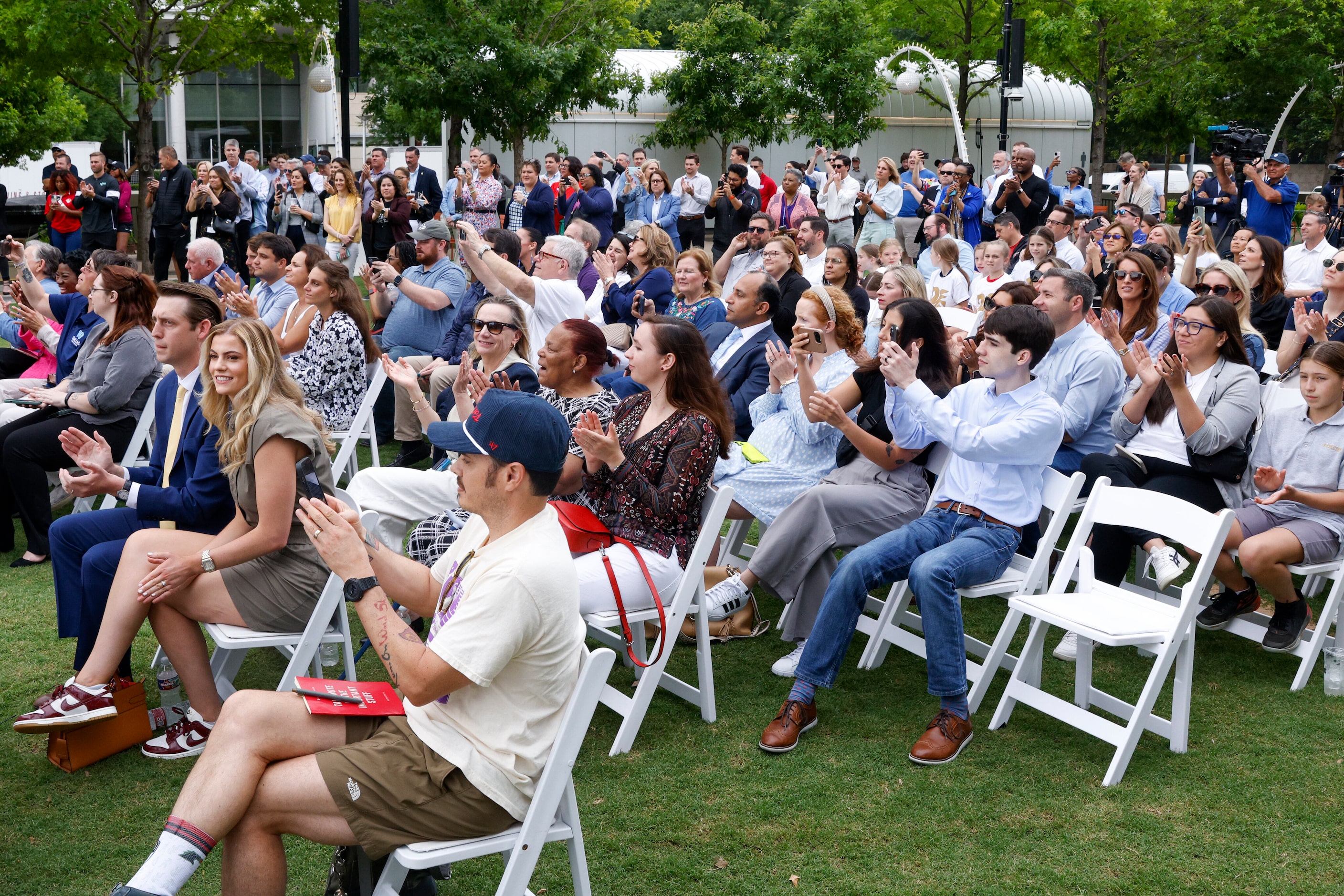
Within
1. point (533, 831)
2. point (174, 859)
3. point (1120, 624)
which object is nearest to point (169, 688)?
point (174, 859)

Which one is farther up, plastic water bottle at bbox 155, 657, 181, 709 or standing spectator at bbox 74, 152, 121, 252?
standing spectator at bbox 74, 152, 121, 252

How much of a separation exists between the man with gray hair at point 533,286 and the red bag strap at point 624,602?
2266 mm

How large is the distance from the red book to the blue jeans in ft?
5.99

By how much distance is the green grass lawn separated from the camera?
328 cm

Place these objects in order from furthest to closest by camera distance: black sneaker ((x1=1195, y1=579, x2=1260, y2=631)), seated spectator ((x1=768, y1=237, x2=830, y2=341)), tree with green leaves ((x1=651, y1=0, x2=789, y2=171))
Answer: tree with green leaves ((x1=651, y1=0, x2=789, y2=171))
seated spectator ((x1=768, y1=237, x2=830, y2=341))
black sneaker ((x1=1195, y1=579, x2=1260, y2=631))

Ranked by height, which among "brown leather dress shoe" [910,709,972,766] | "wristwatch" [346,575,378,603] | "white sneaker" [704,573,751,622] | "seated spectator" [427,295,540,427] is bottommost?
"brown leather dress shoe" [910,709,972,766]

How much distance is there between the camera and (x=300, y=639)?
372 cm

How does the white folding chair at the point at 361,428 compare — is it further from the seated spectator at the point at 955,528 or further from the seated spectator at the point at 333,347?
the seated spectator at the point at 955,528

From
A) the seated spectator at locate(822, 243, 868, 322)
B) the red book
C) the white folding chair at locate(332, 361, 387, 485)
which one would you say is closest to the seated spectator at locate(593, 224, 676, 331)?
the seated spectator at locate(822, 243, 868, 322)

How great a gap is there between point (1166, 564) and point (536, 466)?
124 inches

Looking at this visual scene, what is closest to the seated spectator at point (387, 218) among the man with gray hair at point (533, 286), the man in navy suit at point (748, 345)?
the man with gray hair at point (533, 286)

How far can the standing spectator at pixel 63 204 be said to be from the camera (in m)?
15.0

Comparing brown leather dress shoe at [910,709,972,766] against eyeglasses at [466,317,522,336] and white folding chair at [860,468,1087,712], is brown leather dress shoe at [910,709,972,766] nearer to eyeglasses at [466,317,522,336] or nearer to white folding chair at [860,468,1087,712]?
white folding chair at [860,468,1087,712]

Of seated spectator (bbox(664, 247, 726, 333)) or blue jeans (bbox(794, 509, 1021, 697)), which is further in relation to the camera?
seated spectator (bbox(664, 247, 726, 333))
